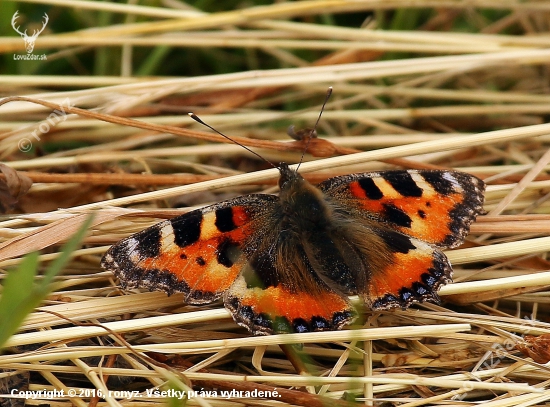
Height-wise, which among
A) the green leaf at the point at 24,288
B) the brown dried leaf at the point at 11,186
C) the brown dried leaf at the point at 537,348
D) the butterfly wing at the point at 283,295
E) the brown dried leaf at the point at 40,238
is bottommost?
the green leaf at the point at 24,288

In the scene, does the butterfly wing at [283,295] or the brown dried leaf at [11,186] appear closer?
the butterfly wing at [283,295]

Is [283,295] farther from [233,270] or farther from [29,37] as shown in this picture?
[29,37]

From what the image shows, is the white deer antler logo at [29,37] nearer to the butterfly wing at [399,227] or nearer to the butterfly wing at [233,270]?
the butterfly wing at [233,270]

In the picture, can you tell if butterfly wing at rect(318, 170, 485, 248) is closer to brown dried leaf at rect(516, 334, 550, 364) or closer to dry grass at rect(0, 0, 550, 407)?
dry grass at rect(0, 0, 550, 407)

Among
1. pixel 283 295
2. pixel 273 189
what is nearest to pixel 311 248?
pixel 283 295

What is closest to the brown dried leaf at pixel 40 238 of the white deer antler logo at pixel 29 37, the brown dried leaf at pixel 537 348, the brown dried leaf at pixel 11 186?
the brown dried leaf at pixel 11 186

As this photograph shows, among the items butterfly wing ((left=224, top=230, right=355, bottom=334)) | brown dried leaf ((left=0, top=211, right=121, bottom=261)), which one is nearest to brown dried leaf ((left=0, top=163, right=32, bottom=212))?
brown dried leaf ((left=0, top=211, right=121, bottom=261))
